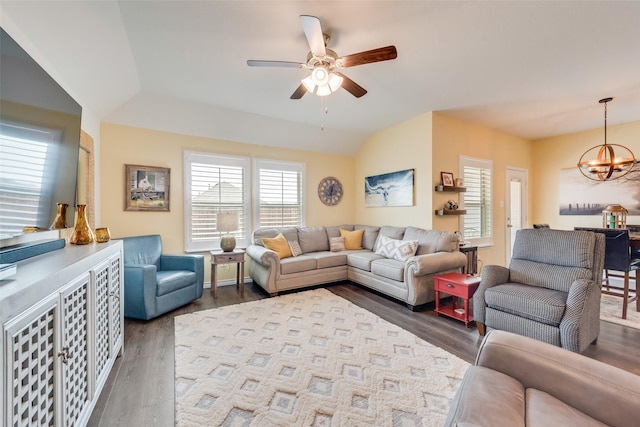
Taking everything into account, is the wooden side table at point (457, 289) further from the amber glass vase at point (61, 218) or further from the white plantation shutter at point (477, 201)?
the amber glass vase at point (61, 218)

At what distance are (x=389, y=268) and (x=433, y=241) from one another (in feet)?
2.54

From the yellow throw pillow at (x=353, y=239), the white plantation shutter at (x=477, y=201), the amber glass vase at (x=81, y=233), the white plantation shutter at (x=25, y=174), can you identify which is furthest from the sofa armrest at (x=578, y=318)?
the amber glass vase at (x=81, y=233)

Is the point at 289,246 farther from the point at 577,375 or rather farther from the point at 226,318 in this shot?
the point at 577,375

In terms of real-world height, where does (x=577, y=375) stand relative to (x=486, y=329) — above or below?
above

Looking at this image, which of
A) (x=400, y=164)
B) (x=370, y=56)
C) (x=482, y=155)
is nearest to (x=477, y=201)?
(x=482, y=155)

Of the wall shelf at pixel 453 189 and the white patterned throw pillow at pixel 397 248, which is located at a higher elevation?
the wall shelf at pixel 453 189

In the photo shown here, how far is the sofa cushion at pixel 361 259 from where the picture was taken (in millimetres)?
3861

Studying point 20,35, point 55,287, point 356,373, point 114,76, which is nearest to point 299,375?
point 356,373

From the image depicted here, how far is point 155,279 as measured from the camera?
9.36ft

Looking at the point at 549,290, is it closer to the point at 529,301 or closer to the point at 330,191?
the point at 529,301

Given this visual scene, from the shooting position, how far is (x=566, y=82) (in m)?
3.08

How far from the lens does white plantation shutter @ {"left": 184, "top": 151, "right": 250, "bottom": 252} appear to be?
4.06 meters

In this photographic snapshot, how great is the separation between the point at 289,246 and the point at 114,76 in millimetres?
2938

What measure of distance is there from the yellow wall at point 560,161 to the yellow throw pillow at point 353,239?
13.0 feet
